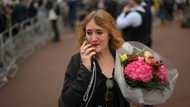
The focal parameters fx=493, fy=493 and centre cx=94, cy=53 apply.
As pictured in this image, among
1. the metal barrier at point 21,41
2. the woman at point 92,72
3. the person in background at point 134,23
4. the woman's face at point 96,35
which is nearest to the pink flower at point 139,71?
the woman at point 92,72

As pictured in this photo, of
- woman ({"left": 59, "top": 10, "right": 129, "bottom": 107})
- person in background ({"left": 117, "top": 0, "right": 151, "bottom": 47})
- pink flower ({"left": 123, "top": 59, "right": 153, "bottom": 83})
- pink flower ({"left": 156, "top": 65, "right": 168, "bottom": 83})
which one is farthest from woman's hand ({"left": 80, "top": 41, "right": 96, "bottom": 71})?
person in background ({"left": 117, "top": 0, "right": 151, "bottom": 47})

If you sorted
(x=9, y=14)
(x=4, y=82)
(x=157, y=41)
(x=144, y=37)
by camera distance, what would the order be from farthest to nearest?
(x=157, y=41)
(x=9, y=14)
(x=4, y=82)
(x=144, y=37)

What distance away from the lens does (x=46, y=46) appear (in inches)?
667

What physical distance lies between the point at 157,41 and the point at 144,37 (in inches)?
362

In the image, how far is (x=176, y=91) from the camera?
30.2ft

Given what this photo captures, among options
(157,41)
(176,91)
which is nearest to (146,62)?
(176,91)

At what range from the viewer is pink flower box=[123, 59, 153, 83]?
3.73 m

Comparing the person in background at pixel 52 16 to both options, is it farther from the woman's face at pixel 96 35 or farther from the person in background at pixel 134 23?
the woman's face at pixel 96 35

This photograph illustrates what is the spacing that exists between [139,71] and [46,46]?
13341mm

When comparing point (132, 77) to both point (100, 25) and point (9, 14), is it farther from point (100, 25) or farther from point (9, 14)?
point (9, 14)

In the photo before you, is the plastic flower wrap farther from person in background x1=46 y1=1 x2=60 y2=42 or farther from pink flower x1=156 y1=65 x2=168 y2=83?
person in background x1=46 y1=1 x2=60 y2=42

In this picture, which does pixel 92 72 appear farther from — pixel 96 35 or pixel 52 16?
pixel 52 16

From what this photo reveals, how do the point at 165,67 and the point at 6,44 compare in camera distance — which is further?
the point at 6,44

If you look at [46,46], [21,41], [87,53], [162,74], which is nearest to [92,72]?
[87,53]
